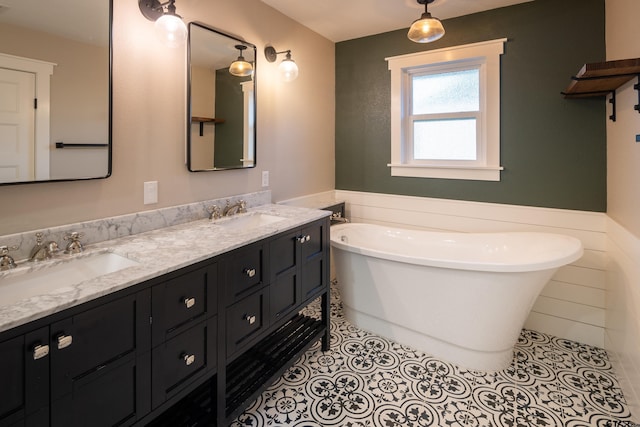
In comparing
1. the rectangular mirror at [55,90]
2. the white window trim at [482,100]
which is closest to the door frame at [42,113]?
the rectangular mirror at [55,90]

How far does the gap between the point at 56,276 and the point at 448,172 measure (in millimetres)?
2711

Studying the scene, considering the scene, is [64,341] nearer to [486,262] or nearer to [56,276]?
[56,276]

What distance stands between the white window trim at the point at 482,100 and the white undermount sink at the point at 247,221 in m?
1.45

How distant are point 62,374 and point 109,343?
0.14 meters

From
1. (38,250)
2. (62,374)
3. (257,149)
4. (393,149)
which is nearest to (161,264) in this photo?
(62,374)

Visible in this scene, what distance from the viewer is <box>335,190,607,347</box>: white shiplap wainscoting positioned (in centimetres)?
248

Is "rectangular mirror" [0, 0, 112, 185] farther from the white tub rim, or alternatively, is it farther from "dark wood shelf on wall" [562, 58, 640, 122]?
"dark wood shelf on wall" [562, 58, 640, 122]

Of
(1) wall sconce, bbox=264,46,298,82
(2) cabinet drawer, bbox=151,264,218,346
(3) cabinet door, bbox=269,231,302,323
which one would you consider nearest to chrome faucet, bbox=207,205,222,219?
(3) cabinet door, bbox=269,231,302,323

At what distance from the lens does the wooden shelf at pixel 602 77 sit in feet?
5.49

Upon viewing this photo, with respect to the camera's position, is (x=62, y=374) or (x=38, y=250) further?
(x=38, y=250)

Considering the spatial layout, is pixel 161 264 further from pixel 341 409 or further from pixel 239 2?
pixel 239 2

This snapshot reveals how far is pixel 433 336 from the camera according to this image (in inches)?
92.1

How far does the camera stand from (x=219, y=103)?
7.32ft

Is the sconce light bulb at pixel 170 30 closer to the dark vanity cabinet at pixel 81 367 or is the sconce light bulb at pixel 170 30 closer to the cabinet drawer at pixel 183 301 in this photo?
the cabinet drawer at pixel 183 301
